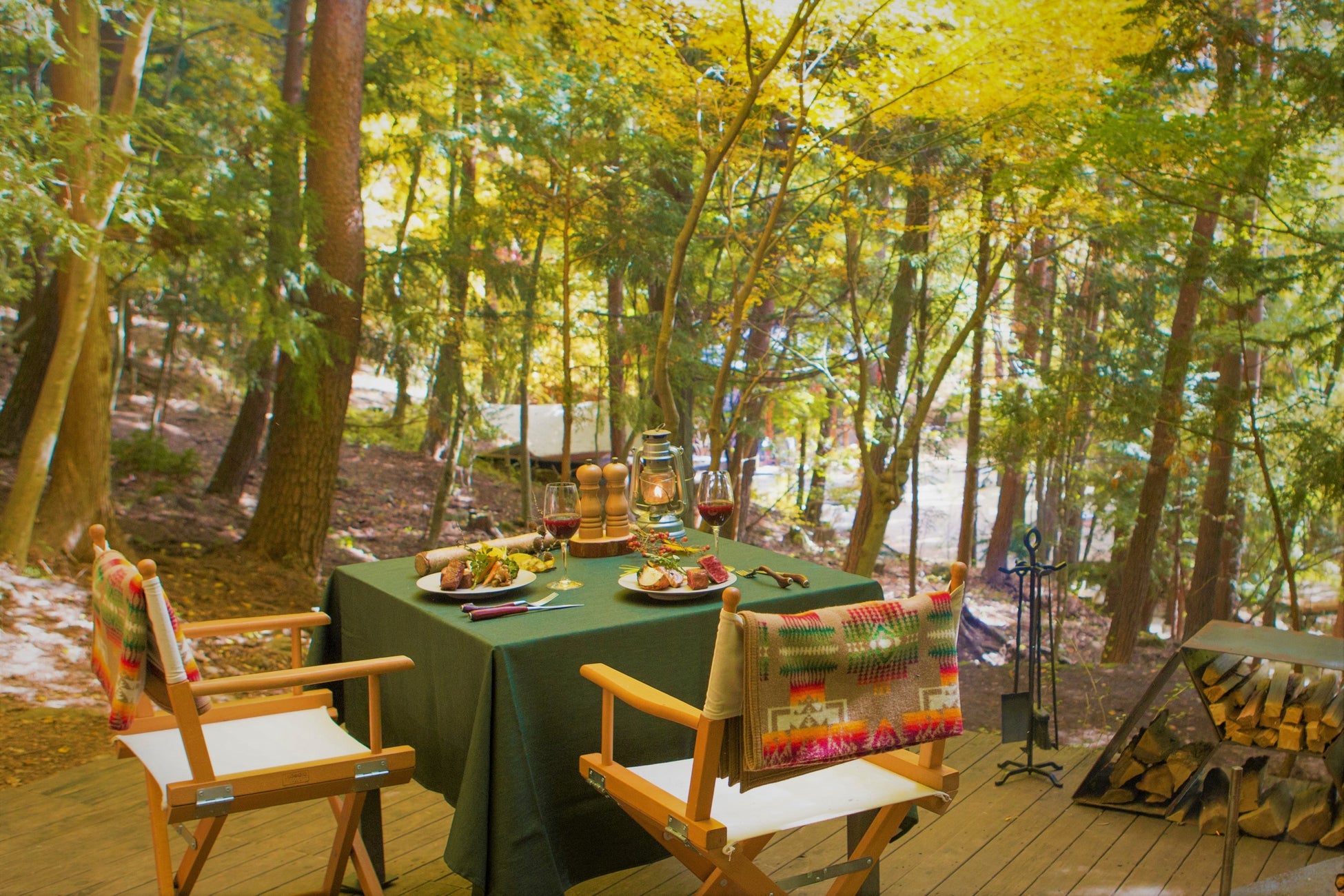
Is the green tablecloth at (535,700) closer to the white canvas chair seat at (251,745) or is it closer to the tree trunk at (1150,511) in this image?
the white canvas chair seat at (251,745)

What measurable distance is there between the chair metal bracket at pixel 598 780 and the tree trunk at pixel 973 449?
6236 mm

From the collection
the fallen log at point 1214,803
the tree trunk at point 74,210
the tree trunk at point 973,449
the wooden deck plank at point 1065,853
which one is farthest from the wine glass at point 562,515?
the tree trunk at point 973,449

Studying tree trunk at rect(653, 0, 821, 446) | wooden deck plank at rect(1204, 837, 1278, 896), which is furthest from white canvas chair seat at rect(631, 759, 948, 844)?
tree trunk at rect(653, 0, 821, 446)

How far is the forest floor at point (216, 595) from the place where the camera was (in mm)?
3822

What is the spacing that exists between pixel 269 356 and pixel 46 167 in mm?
2937

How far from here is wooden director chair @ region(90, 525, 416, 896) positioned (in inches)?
68.3

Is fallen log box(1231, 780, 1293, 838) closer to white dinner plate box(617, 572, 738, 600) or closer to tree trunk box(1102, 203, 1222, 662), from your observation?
white dinner plate box(617, 572, 738, 600)

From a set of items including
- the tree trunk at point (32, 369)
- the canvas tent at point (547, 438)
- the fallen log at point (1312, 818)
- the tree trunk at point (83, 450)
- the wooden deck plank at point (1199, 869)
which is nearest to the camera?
the wooden deck plank at point (1199, 869)

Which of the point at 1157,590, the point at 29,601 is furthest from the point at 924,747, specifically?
the point at 1157,590

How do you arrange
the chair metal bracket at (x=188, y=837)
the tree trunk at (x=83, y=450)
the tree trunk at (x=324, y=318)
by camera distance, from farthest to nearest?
the tree trunk at (x=324, y=318) → the tree trunk at (x=83, y=450) → the chair metal bracket at (x=188, y=837)

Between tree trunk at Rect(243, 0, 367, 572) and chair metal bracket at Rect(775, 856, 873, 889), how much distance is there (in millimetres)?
4548

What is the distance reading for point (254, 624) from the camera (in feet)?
6.99

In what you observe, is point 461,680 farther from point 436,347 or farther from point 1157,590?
point 1157,590

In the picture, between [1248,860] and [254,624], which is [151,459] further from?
[1248,860]
